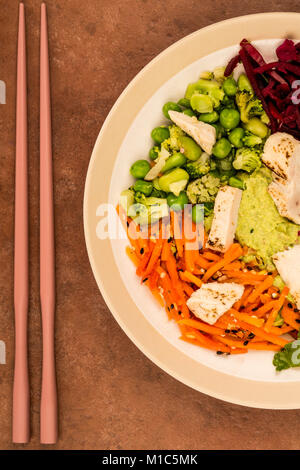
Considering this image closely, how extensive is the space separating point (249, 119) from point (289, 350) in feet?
4.02

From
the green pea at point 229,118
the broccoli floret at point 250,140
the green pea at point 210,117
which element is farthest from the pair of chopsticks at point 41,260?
the broccoli floret at point 250,140

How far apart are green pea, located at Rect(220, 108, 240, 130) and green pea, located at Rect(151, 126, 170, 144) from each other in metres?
0.29

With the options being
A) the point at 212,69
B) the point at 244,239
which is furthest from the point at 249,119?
the point at 244,239

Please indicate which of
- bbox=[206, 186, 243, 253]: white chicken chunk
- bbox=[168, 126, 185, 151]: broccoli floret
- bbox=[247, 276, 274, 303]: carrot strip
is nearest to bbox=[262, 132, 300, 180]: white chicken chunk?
bbox=[206, 186, 243, 253]: white chicken chunk

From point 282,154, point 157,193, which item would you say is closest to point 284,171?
point 282,154

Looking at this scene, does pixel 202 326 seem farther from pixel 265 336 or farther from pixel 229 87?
pixel 229 87

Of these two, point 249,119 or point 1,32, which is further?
point 1,32

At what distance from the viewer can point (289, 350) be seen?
2303mm

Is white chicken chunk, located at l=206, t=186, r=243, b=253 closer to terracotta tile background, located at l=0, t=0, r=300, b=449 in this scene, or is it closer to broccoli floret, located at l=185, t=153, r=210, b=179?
broccoli floret, located at l=185, t=153, r=210, b=179

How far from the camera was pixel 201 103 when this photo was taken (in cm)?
226

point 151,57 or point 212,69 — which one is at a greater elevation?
point 151,57

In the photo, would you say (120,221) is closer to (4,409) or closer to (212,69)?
(212,69)

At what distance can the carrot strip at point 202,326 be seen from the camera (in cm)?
229

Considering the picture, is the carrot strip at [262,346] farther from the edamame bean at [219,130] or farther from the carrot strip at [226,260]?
the edamame bean at [219,130]
